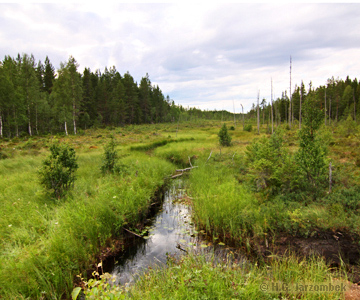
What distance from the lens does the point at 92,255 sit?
584cm

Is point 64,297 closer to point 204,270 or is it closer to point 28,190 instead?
point 204,270

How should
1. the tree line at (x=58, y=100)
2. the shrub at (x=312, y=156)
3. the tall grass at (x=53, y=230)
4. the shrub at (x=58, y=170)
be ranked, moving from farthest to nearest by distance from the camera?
the tree line at (x=58, y=100) < the shrub at (x=312, y=156) < the shrub at (x=58, y=170) < the tall grass at (x=53, y=230)

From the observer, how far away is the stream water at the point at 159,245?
6.02 m

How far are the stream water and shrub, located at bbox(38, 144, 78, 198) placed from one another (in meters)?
3.93

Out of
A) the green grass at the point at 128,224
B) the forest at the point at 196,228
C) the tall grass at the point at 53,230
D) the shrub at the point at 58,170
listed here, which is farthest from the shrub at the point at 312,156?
the shrub at the point at 58,170

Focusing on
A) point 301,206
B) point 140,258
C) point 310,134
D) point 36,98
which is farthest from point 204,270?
point 36,98

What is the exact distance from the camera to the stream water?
6.02 meters

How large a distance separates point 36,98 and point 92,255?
3781 cm

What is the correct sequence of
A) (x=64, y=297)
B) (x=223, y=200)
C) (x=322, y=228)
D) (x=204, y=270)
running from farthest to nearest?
(x=223, y=200)
(x=322, y=228)
(x=64, y=297)
(x=204, y=270)

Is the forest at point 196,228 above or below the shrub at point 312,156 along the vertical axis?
below

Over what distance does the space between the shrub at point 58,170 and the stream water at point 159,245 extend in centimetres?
393

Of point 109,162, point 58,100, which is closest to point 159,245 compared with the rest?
point 109,162

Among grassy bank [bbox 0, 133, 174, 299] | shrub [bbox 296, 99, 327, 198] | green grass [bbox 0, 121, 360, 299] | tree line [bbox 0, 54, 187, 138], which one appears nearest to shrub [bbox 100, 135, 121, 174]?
green grass [bbox 0, 121, 360, 299]

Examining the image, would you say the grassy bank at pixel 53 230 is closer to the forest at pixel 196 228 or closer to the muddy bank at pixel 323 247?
the forest at pixel 196 228
